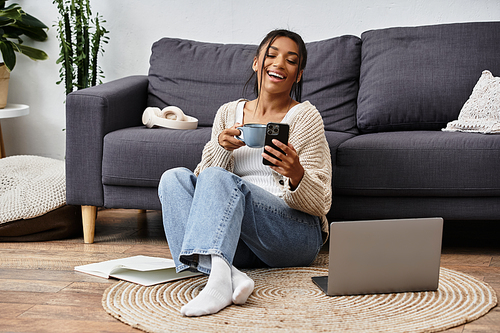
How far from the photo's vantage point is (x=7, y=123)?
333 centimetres

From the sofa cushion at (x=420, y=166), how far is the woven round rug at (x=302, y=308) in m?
0.40

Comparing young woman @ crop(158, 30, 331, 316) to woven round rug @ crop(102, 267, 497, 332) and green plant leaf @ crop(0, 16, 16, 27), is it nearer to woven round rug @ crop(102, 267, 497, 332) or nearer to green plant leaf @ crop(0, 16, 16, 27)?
woven round rug @ crop(102, 267, 497, 332)

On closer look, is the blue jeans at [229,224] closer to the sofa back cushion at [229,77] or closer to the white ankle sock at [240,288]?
the white ankle sock at [240,288]

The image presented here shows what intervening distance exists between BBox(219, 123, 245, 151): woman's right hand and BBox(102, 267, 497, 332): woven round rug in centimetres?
41

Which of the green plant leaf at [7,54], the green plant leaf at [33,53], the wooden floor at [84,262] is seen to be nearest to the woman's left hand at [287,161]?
the wooden floor at [84,262]

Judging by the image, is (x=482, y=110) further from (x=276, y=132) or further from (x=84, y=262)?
(x=84, y=262)

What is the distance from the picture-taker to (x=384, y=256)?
1423 mm

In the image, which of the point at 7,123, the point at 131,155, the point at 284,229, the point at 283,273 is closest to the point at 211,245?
the point at 284,229

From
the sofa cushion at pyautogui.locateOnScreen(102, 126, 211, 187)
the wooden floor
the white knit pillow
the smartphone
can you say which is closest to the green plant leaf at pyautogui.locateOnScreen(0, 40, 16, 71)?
the wooden floor

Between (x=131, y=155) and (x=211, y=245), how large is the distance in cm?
87

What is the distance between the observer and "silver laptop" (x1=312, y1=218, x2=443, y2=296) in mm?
1389

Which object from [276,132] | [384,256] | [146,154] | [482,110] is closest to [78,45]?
[146,154]

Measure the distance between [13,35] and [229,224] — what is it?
232cm

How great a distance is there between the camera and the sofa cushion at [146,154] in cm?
208
